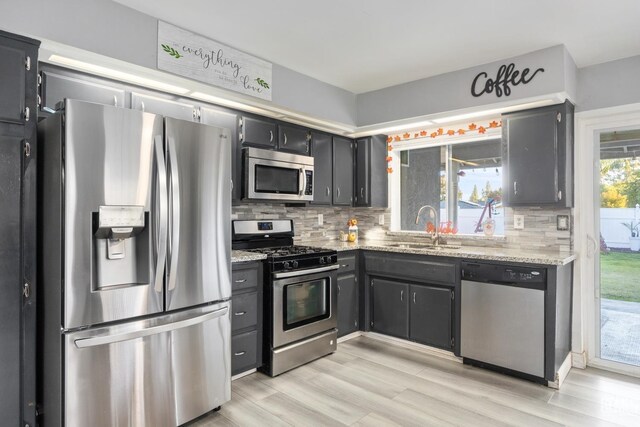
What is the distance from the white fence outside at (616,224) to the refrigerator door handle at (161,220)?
139 inches

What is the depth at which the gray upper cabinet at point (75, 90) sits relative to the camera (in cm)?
219

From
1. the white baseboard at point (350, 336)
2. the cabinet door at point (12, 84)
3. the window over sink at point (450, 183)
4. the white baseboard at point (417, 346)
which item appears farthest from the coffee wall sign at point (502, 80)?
the cabinet door at point (12, 84)

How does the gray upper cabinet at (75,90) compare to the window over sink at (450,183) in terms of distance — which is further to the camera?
the window over sink at (450,183)

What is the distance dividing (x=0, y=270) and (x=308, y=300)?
2.09 m

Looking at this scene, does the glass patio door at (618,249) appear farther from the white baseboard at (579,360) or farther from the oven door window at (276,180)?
the oven door window at (276,180)

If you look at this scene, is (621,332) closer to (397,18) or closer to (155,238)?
(397,18)

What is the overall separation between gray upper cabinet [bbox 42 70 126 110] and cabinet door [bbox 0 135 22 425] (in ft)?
1.33

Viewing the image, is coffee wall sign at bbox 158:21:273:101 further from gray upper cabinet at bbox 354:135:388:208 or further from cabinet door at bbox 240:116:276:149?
gray upper cabinet at bbox 354:135:388:208

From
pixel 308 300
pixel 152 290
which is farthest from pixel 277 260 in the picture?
pixel 152 290

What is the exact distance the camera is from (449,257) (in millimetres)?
3357

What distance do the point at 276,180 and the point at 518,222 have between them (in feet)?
7.45

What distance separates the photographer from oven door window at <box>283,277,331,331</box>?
123 inches

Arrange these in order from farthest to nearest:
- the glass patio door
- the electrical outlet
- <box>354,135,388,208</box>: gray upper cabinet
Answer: <box>354,135,388,208</box>: gray upper cabinet → the electrical outlet → the glass patio door

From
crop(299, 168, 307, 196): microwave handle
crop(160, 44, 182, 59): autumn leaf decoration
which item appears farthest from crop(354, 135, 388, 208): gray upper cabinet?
crop(160, 44, 182, 59): autumn leaf decoration
